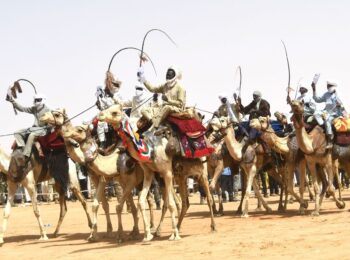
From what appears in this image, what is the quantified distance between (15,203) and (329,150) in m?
22.3

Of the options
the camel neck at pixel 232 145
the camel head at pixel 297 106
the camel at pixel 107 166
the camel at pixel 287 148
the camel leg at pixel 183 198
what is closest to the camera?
the camel at pixel 107 166

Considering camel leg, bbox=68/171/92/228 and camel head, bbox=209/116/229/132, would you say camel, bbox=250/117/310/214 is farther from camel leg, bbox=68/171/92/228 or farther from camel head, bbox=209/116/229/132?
camel leg, bbox=68/171/92/228

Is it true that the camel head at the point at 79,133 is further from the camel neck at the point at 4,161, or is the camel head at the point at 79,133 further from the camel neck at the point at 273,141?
the camel neck at the point at 273,141

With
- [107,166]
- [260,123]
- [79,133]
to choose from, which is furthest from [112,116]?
[260,123]

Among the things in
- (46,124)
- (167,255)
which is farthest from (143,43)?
(167,255)

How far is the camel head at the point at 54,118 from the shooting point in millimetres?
15594

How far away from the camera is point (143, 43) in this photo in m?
14.8

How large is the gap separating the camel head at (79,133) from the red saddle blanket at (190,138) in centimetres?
172

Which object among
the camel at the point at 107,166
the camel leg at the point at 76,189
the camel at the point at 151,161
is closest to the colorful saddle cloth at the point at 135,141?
the camel at the point at 151,161

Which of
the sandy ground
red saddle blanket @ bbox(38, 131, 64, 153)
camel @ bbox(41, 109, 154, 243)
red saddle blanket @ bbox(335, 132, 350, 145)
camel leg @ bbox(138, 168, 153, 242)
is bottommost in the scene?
the sandy ground

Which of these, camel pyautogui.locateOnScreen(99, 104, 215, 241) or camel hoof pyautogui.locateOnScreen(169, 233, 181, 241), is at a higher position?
camel pyautogui.locateOnScreen(99, 104, 215, 241)

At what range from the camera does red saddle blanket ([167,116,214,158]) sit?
14.2 meters

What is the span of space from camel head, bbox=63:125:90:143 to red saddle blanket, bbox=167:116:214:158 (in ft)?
5.63

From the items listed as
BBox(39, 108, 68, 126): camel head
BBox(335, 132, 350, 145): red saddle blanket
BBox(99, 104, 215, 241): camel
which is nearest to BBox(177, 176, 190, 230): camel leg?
BBox(99, 104, 215, 241): camel
